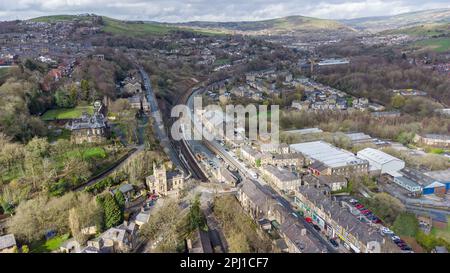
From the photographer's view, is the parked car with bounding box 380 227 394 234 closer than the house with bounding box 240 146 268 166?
Yes

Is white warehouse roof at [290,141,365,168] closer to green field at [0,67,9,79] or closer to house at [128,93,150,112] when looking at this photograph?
house at [128,93,150,112]

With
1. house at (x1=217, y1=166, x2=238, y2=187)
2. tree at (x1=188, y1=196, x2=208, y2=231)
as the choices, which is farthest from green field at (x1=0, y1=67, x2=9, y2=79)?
tree at (x1=188, y1=196, x2=208, y2=231)

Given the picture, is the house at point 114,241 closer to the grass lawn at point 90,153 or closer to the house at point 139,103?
the grass lawn at point 90,153

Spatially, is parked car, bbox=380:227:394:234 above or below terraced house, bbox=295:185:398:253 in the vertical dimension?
below

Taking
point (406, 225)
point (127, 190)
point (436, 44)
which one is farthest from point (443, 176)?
point (436, 44)

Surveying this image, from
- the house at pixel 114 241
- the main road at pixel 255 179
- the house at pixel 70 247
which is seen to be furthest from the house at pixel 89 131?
the house at pixel 114 241

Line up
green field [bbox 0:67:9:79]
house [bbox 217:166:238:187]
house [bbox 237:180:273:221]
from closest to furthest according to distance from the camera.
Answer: house [bbox 237:180:273:221] < house [bbox 217:166:238:187] < green field [bbox 0:67:9:79]

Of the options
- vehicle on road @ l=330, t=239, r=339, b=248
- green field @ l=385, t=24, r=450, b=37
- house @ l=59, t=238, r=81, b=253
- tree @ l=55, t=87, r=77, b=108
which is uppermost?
green field @ l=385, t=24, r=450, b=37

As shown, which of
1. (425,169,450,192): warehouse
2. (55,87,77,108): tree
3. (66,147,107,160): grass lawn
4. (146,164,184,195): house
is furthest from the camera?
(55,87,77,108): tree
